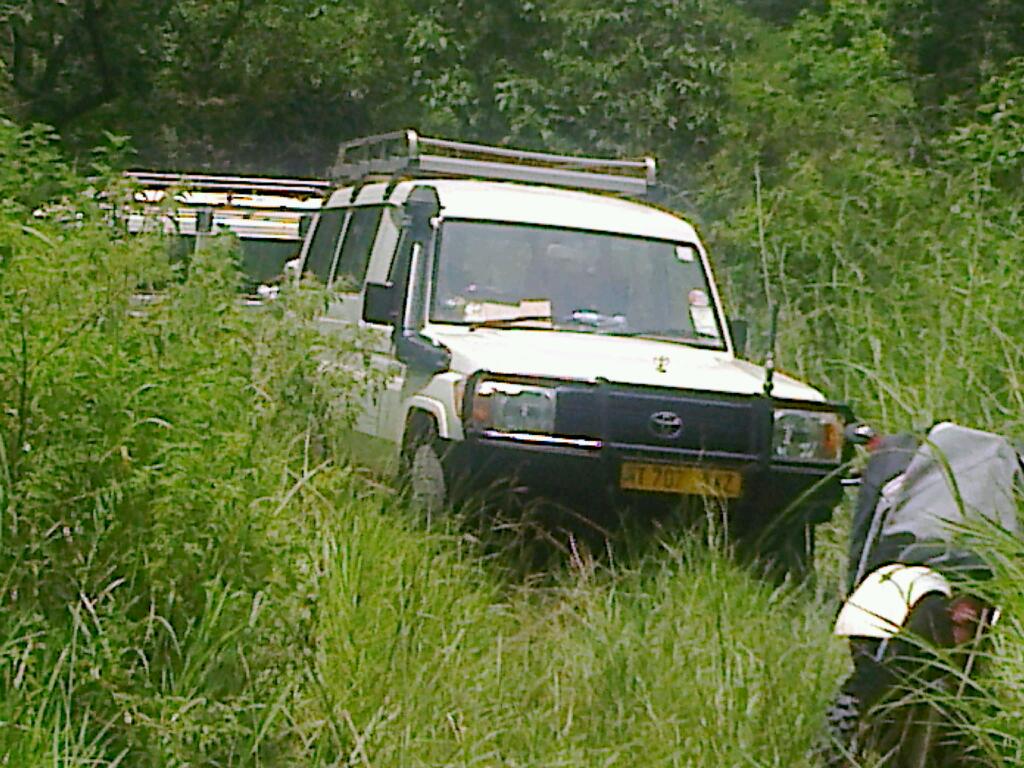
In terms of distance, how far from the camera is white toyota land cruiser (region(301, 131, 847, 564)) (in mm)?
6531

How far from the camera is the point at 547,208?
816 centimetres

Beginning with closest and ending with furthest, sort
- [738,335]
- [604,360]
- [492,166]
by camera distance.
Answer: [604,360] < [738,335] < [492,166]

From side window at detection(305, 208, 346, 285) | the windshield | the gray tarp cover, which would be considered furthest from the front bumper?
side window at detection(305, 208, 346, 285)

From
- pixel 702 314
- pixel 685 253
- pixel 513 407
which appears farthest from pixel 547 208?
pixel 513 407

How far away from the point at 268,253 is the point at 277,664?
8.81m

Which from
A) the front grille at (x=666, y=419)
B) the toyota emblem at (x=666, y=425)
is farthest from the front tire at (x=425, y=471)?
the toyota emblem at (x=666, y=425)

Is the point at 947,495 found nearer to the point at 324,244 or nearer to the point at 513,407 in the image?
the point at 513,407

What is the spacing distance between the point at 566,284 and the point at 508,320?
42 cm

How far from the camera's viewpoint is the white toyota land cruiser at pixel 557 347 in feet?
21.4

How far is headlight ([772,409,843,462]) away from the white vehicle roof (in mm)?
1811

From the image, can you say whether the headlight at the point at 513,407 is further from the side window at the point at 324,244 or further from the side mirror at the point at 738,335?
the side window at the point at 324,244

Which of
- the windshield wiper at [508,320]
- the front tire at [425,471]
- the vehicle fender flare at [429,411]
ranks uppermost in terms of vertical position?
the windshield wiper at [508,320]

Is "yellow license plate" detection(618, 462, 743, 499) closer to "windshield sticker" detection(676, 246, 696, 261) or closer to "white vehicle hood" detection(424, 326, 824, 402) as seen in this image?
"white vehicle hood" detection(424, 326, 824, 402)

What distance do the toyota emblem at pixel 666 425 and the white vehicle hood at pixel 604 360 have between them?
0.14 m
